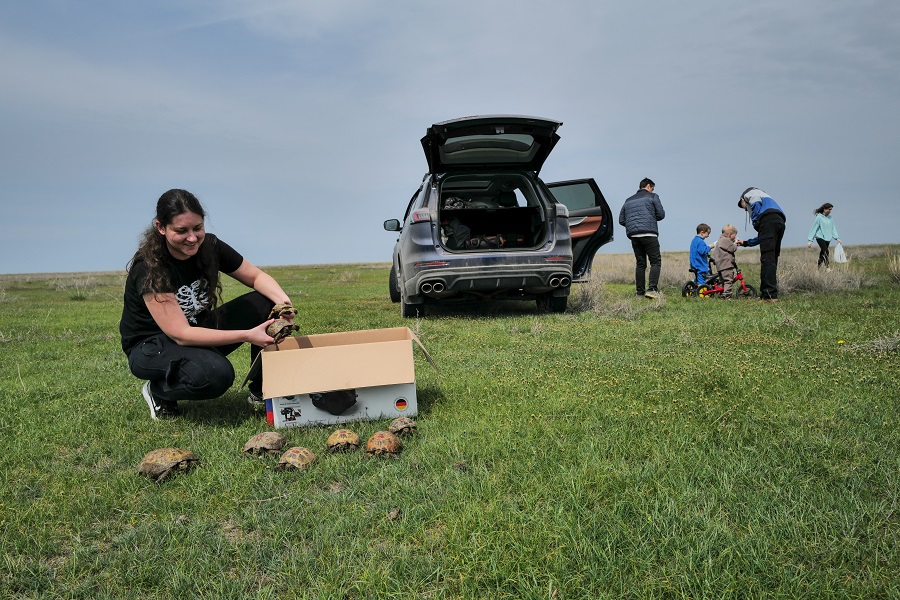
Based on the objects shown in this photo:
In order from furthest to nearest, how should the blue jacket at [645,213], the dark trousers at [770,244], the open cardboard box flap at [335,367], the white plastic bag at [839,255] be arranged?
the white plastic bag at [839,255] → the blue jacket at [645,213] → the dark trousers at [770,244] → the open cardboard box flap at [335,367]

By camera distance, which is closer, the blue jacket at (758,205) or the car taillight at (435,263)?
the car taillight at (435,263)

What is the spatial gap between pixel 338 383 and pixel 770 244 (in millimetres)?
9011

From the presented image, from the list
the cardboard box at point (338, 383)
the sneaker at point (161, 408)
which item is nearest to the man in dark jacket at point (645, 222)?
the cardboard box at point (338, 383)

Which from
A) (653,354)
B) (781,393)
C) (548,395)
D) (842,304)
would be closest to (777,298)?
(842,304)

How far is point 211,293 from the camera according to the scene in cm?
416

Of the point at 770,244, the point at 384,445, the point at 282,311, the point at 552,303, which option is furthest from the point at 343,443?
the point at 770,244

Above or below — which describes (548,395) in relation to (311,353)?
below

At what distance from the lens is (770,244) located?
1016 centimetres

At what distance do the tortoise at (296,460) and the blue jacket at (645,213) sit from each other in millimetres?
9651

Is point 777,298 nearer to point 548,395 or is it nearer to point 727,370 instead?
point 727,370

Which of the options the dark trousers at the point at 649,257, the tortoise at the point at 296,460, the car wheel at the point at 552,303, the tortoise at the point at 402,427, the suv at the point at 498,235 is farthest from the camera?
the dark trousers at the point at 649,257

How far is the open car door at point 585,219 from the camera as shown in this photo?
9234mm

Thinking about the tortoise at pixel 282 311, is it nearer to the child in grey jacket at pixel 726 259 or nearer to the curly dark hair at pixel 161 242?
the curly dark hair at pixel 161 242

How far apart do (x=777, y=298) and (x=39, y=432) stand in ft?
34.8
